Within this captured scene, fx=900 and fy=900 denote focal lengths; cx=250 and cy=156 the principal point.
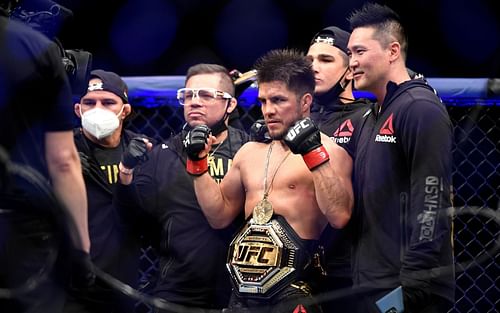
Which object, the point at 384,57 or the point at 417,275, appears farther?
the point at 384,57

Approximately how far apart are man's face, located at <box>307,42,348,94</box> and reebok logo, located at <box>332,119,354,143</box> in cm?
16

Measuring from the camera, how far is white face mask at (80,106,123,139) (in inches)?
84.5

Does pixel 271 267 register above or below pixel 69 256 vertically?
below

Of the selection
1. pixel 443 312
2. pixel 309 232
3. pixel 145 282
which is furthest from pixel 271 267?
pixel 145 282

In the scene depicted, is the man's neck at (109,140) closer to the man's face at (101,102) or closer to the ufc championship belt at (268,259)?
the man's face at (101,102)

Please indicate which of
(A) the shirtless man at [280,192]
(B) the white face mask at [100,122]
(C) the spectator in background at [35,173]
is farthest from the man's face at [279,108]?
(C) the spectator in background at [35,173]

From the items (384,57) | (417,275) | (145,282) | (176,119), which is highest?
(384,57)

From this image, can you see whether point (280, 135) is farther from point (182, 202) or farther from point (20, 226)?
point (20, 226)

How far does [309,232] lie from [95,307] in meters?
0.60

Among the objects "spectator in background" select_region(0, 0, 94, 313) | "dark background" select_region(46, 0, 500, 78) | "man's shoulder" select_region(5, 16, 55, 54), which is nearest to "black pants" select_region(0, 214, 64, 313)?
"spectator in background" select_region(0, 0, 94, 313)

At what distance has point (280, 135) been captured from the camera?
75.7 inches

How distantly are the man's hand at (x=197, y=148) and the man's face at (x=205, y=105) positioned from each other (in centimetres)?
19

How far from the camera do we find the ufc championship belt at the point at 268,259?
1832 mm

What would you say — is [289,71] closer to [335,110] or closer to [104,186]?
[335,110]
